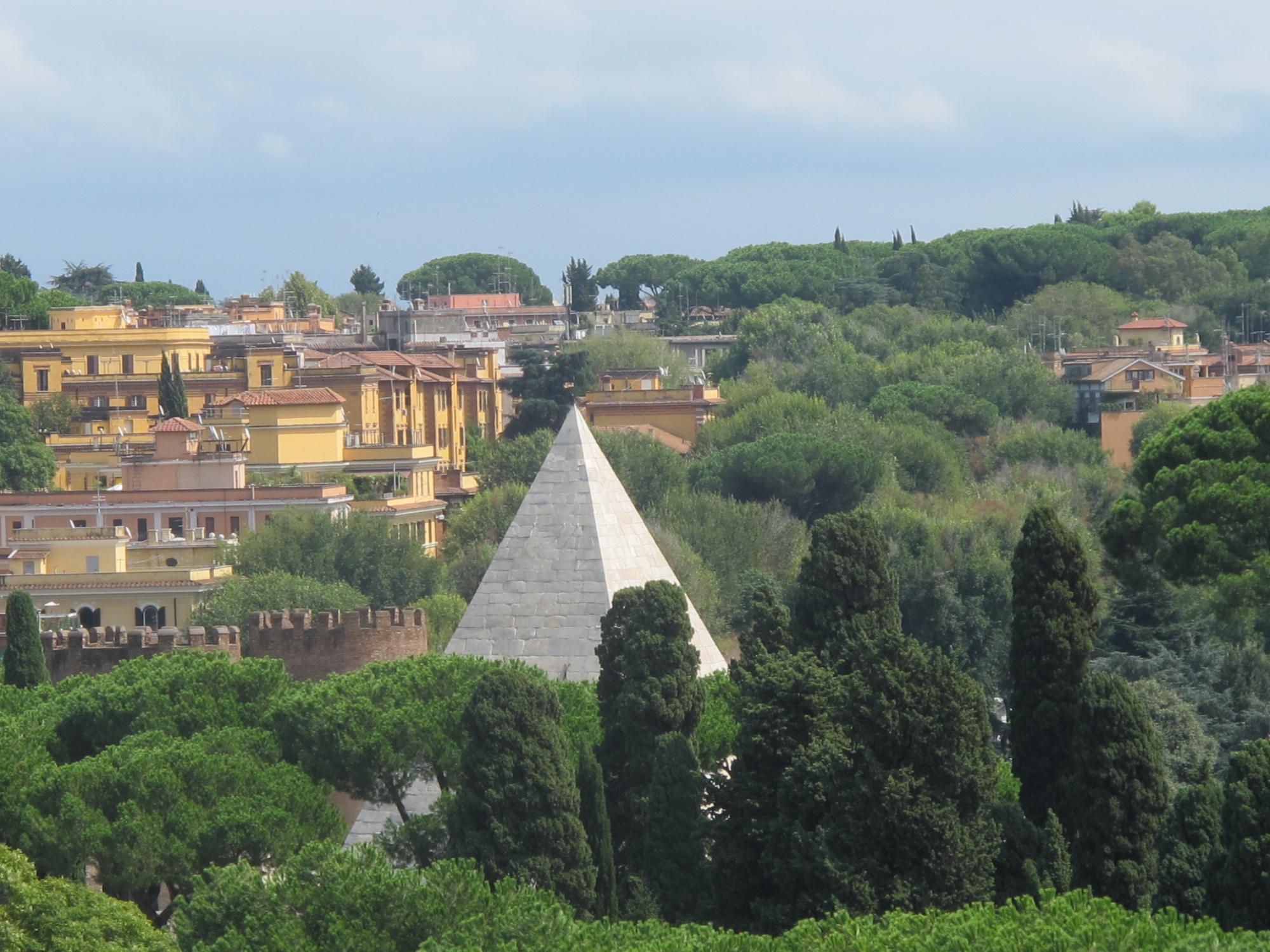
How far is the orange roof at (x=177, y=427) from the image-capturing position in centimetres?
5997

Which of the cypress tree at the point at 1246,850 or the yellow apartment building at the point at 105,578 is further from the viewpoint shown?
the yellow apartment building at the point at 105,578

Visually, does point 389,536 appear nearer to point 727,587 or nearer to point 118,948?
point 727,587

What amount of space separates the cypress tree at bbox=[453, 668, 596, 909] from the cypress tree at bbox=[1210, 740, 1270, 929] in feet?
16.7

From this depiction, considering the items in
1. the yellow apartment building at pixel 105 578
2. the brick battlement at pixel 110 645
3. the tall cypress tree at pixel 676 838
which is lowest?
the yellow apartment building at pixel 105 578

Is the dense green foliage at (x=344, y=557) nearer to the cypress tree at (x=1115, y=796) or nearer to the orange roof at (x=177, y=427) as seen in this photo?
the orange roof at (x=177, y=427)

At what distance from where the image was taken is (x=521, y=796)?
23.8 meters

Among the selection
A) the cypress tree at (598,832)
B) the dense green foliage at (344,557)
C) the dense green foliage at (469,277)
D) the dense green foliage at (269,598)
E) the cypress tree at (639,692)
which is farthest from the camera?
the dense green foliage at (469,277)

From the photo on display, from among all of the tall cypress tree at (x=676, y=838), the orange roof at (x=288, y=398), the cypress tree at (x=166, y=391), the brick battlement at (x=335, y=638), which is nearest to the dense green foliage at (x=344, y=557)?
the orange roof at (x=288, y=398)

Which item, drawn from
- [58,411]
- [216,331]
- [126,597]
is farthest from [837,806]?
[216,331]

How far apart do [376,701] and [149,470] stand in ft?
105

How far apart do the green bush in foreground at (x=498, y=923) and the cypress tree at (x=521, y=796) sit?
2.90 ft

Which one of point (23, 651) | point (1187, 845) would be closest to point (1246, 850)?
point (1187, 845)

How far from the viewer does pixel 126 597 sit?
50.1 meters

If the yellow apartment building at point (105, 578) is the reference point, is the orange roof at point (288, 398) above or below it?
above
